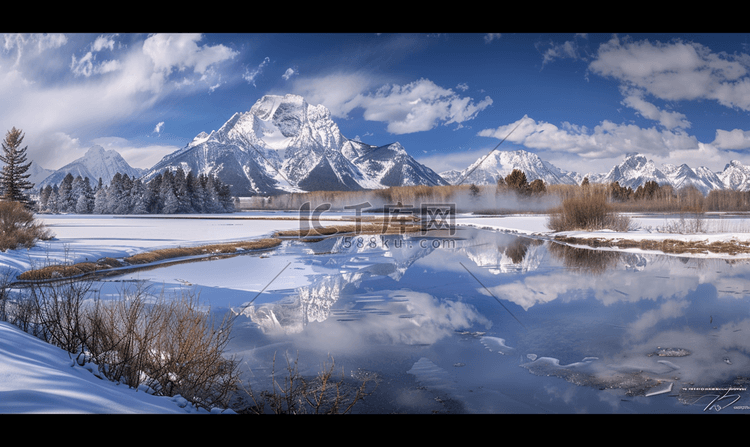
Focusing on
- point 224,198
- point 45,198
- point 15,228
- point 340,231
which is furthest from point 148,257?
point 45,198

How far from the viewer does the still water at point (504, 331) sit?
16.7ft

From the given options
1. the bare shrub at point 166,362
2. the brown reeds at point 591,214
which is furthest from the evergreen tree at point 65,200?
the bare shrub at point 166,362

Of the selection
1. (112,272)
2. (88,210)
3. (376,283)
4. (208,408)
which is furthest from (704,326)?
(88,210)

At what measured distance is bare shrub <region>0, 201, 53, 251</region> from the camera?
15577 millimetres

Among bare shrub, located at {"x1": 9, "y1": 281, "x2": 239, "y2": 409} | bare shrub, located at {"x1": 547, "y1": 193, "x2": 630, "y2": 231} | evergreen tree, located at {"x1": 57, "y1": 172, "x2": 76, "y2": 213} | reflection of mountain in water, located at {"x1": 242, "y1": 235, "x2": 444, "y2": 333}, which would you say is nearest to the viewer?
bare shrub, located at {"x1": 9, "y1": 281, "x2": 239, "y2": 409}

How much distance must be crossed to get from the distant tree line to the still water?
2395 inches

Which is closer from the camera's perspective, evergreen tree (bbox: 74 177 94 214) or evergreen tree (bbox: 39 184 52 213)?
evergreen tree (bbox: 74 177 94 214)

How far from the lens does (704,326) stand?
7715mm

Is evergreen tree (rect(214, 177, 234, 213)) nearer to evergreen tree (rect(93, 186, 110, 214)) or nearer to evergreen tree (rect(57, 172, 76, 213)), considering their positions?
evergreen tree (rect(93, 186, 110, 214))

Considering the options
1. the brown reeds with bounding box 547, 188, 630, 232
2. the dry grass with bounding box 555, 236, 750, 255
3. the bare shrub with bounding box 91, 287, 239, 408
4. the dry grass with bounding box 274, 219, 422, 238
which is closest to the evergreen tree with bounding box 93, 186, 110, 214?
the dry grass with bounding box 274, 219, 422, 238

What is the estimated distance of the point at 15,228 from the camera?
653 inches

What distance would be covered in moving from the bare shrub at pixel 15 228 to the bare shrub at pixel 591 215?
31.6 m
